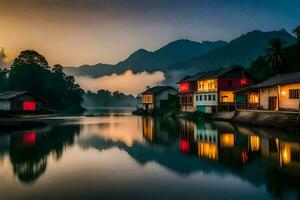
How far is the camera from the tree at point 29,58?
118m

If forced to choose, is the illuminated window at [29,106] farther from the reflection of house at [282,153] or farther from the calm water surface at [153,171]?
the reflection of house at [282,153]

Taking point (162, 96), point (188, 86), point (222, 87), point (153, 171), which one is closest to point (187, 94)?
point (188, 86)

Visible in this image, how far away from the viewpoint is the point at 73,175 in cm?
1667

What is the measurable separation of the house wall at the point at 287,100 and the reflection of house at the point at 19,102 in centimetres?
5754

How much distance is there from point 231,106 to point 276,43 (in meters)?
17.3

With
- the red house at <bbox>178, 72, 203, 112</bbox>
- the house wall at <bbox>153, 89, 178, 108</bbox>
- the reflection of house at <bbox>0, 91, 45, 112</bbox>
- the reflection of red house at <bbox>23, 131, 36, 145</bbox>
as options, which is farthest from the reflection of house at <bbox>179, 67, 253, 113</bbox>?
the reflection of red house at <bbox>23, 131, 36, 145</bbox>

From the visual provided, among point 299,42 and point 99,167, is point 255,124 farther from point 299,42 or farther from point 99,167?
point 299,42

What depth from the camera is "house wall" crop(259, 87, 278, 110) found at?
1870 inches

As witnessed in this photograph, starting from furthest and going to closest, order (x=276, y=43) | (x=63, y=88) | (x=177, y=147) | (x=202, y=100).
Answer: (x=63, y=88), (x=202, y=100), (x=276, y=43), (x=177, y=147)

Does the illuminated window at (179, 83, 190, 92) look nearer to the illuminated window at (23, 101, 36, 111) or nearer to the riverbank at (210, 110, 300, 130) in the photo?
the riverbank at (210, 110, 300, 130)

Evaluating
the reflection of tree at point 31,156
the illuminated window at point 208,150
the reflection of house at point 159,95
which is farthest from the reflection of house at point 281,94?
the reflection of house at point 159,95

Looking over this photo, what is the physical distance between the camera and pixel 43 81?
115562 millimetres

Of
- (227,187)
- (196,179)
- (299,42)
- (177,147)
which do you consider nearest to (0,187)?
(196,179)

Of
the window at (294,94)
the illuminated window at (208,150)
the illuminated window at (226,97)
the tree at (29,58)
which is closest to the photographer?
the illuminated window at (208,150)
